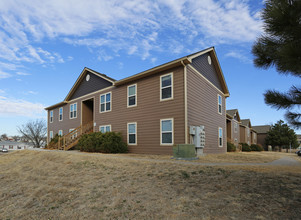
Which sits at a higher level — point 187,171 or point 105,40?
point 105,40

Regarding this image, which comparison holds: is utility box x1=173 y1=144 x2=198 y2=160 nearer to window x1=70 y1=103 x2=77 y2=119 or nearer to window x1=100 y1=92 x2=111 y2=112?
window x1=100 y1=92 x2=111 y2=112

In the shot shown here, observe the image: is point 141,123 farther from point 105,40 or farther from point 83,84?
point 83,84

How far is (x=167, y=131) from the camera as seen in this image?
42.2 feet

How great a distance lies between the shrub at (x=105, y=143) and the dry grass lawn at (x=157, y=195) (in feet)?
18.7

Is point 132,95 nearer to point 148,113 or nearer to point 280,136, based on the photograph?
point 148,113

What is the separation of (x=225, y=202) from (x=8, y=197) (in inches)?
272

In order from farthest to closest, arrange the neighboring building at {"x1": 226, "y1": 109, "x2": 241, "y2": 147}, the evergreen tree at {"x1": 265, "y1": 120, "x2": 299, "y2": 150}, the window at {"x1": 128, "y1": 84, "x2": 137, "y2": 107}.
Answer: the evergreen tree at {"x1": 265, "y1": 120, "x2": 299, "y2": 150} < the neighboring building at {"x1": 226, "y1": 109, "x2": 241, "y2": 147} < the window at {"x1": 128, "y1": 84, "x2": 137, "y2": 107}

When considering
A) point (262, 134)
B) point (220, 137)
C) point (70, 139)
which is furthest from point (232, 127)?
point (262, 134)

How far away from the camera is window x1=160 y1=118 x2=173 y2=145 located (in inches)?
→ 500

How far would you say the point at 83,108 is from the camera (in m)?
20.8

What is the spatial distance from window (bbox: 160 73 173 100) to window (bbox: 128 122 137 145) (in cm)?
304

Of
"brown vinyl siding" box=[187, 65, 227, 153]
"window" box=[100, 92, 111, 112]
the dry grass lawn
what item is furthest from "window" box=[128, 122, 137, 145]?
the dry grass lawn

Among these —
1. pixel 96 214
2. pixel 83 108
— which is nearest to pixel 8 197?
pixel 96 214

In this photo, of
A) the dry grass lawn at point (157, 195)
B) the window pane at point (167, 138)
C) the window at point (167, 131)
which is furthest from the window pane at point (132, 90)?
the dry grass lawn at point (157, 195)
